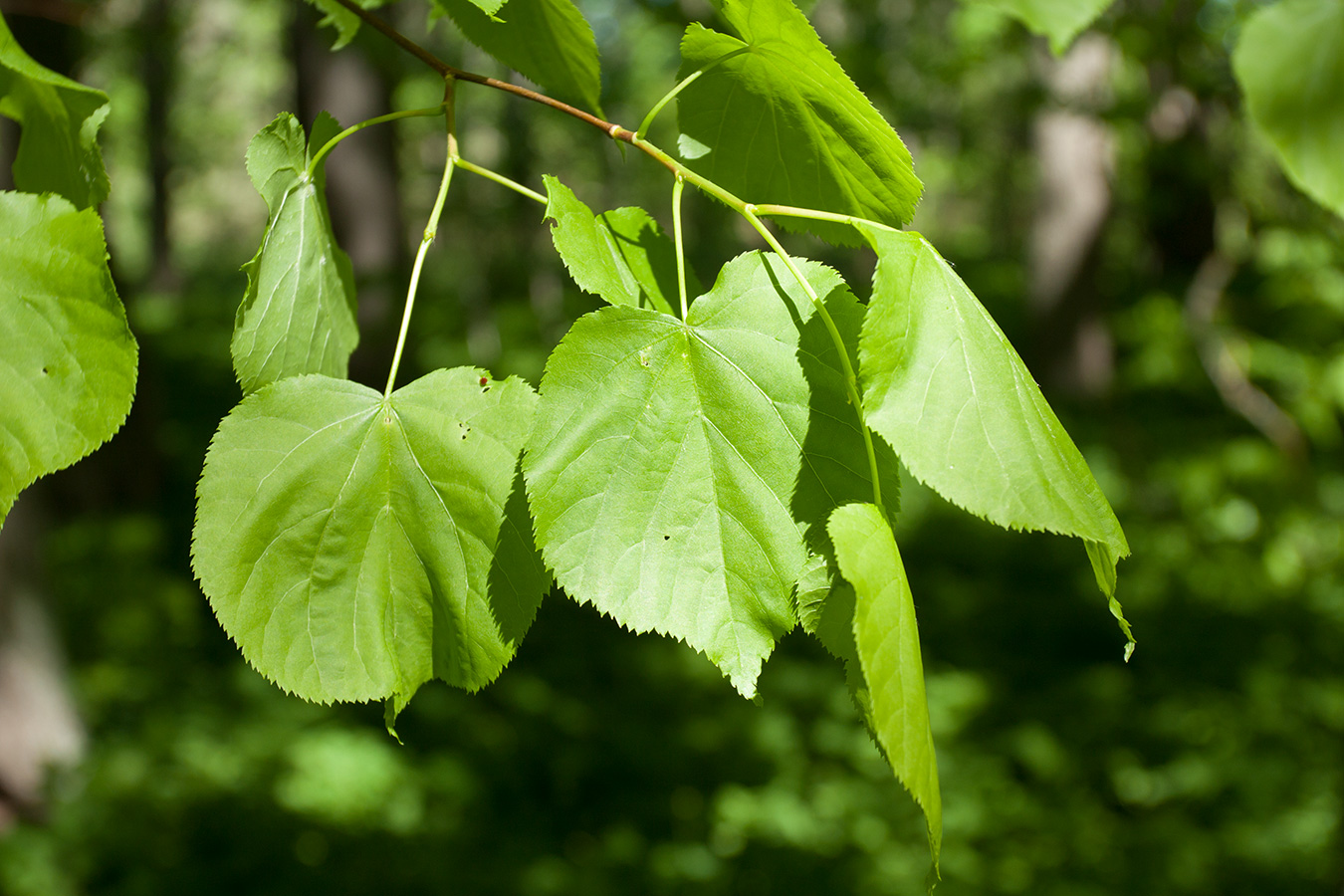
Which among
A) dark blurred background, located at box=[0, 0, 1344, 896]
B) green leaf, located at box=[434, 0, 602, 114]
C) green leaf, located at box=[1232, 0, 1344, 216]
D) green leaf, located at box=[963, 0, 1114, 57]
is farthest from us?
dark blurred background, located at box=[0, 0, 1344, 896]

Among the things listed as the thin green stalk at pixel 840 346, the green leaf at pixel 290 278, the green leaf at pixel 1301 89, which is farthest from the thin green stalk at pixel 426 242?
the green leaf at pixel 1301 89

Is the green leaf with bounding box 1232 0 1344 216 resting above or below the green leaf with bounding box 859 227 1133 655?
above

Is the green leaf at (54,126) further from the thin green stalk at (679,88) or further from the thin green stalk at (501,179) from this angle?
the thin green stalk at (679,88)

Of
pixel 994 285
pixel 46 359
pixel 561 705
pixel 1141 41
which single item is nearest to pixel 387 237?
pixel 561 705

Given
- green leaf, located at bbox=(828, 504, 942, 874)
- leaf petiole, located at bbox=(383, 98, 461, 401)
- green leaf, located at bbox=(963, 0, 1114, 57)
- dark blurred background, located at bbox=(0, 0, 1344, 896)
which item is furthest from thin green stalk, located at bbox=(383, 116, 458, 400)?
dark blurred background, located at bbox=(0, 0, 1344, 896)

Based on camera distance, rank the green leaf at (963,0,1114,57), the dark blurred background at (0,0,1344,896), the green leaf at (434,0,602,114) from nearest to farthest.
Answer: the green leaf at (434,0,602,114), the green leaf at (963,0,1114,57), the dark blurred background at (0,0,1344,896)

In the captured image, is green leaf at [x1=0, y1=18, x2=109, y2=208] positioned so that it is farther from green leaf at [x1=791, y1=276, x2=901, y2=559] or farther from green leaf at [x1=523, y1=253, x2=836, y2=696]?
green leaf at [x1=791, y1=276, x2=901, y2=559]
